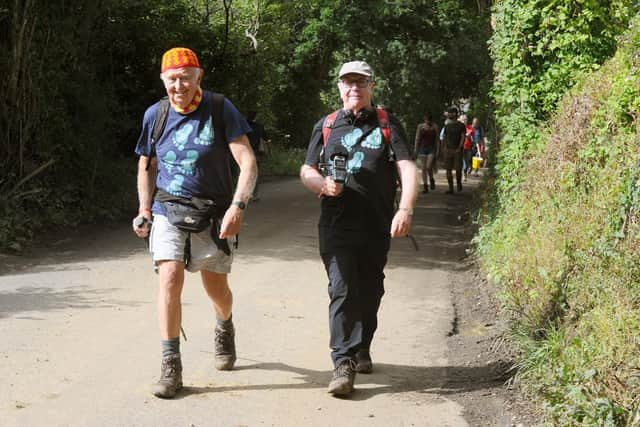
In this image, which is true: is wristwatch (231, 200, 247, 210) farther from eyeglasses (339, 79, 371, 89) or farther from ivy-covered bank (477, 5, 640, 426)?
ivy-covered bank (477, 5, 640, 426)

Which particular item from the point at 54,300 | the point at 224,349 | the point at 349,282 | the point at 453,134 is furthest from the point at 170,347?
the point at 453,134

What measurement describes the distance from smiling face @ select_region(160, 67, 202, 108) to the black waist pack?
0.59 meters

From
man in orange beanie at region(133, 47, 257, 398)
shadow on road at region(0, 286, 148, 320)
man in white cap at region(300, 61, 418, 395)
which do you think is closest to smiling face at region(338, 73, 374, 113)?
man in white cap at region(300, 61, 418, 395)

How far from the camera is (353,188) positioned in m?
5.96

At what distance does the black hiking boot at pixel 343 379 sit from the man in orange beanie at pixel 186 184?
0.94m

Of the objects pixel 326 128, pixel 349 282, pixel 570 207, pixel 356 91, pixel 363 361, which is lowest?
pixel 363 361

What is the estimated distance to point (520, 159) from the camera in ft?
33.9

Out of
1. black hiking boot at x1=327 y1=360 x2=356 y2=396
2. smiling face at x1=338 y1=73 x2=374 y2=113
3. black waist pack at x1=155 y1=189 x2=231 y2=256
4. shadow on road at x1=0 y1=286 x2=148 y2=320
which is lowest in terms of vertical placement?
shadow on road at x1=0 y1=286 x2=148 y2=320

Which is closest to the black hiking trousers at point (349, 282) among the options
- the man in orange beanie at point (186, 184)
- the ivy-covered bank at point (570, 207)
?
the man in orange beanie at point (186, 184)

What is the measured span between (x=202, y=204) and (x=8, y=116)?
876cm

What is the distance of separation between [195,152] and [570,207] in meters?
3.14

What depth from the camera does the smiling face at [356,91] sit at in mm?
5977

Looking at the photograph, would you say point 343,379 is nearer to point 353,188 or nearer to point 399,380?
point 399,380

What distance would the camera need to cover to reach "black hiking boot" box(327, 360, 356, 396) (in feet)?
18.9
